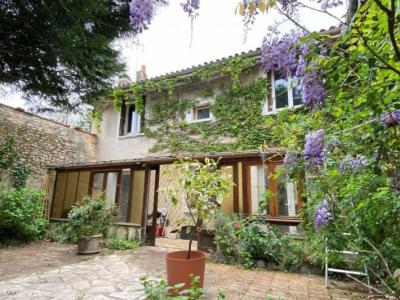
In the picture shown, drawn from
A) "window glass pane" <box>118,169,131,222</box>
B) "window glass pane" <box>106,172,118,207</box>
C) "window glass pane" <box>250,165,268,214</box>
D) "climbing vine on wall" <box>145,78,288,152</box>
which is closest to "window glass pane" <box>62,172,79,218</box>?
"window glass pane" <box>106,172,118,207</box>

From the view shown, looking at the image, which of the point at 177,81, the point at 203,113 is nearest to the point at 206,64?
the point at 177,81

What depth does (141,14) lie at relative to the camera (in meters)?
1.72

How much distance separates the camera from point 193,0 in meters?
1.64

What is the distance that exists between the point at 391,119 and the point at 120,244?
692 centimetres

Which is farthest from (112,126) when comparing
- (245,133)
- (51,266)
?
(51,266)

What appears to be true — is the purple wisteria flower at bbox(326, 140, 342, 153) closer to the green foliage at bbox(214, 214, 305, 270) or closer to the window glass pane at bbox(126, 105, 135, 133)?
the green foliage at bbox(214, 214, 305, 270)

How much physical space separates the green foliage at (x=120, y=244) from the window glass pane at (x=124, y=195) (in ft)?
2.73

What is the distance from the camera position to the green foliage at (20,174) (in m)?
8.84

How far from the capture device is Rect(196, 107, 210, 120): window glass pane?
30.2 ft

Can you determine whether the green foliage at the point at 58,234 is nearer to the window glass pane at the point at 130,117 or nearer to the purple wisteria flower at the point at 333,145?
the window glass pane at the point at 130,117

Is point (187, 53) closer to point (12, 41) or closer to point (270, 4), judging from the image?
point (270, 4)

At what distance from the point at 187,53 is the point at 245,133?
6812 mm

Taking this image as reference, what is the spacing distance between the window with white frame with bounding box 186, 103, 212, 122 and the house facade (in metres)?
0.04

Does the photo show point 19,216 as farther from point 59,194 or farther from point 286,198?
point 286,198
